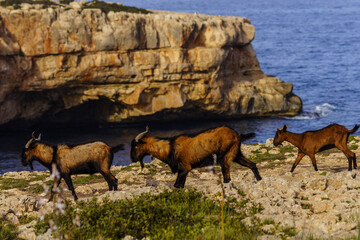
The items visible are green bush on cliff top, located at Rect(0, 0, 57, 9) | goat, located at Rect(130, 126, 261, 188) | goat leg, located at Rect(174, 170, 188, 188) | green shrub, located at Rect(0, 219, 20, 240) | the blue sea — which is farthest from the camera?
the blue sea

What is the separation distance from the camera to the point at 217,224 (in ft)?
39.5

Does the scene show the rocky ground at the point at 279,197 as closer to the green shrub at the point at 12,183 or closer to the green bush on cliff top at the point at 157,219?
the green shrub at the point at 12,183

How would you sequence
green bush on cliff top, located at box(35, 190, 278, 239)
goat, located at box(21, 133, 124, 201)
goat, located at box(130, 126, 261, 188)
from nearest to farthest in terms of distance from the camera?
1. green bush on cliff top, located at box(35, 190, 278, 239)
2. goat, located at box(130, 126, 261, 188)
3. goat, located at box(21, 133, 124, 201)

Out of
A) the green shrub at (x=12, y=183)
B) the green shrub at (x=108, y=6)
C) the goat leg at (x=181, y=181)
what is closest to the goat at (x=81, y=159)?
the goat leg at (x=181, y=181)

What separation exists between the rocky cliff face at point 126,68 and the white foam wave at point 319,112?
8.56 ft

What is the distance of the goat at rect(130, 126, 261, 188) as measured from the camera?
15.8 meters

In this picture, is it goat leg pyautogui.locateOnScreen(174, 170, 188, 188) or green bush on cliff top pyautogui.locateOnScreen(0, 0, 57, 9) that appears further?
green bush on cliff top pyautogui.locateOnScreen(0, 0, 57, 9)

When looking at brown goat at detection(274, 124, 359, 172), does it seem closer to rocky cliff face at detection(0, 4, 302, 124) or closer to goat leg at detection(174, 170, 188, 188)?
goat leg at detection(174, 170, 188, 188)

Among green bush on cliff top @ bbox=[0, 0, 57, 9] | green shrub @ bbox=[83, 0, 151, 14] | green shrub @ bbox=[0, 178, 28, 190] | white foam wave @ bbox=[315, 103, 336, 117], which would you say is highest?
green bush on cliff top @ bbox=[0, 0, 57, 9]

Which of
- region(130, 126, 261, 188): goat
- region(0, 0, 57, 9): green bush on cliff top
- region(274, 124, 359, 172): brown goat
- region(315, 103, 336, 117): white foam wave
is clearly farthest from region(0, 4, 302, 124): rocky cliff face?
region(130, 126, 261, 188): goat

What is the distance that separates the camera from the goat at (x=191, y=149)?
15.8 metres

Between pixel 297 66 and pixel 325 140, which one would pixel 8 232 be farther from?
pixel 297 66

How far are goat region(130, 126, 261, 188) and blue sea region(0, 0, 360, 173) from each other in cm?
2218

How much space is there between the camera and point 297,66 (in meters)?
91.1
